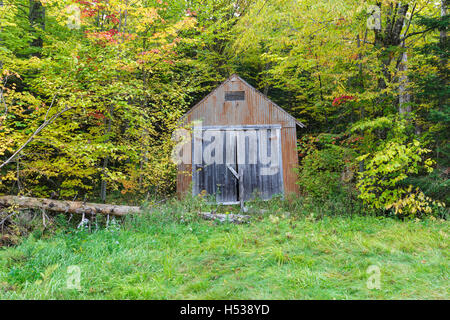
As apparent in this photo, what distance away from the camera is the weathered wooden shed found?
33.2ft

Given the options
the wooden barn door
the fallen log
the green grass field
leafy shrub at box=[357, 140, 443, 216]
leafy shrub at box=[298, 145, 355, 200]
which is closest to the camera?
the green grass field

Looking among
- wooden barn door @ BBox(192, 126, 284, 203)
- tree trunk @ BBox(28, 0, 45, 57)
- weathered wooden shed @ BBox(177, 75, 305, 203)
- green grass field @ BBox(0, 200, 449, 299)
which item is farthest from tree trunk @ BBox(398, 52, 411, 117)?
tree trunk @ BBox(28, 0, 45, 57)

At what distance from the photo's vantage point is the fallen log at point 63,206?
6.70 m

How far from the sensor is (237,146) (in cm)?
1023

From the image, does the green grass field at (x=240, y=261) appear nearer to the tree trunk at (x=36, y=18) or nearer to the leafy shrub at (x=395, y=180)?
the leafy shrub at (x=395, y=180)

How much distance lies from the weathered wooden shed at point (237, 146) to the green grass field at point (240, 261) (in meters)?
3.74

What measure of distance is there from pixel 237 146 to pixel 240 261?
6294 mm

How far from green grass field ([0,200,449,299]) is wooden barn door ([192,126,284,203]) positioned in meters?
3.72

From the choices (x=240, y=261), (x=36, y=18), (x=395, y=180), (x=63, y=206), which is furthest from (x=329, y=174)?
(x=36, y=18)

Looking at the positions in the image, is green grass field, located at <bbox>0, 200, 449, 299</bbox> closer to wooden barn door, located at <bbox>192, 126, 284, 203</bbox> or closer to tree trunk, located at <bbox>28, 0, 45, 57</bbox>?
wooden barn door, located at <bbox>192, 126, 284, 203</bbox>

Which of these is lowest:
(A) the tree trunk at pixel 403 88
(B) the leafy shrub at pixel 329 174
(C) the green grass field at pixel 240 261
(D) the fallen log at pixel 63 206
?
(C) the green grass field at pixel 240 261

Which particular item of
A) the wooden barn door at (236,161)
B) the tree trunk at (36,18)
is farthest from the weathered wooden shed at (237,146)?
the tree trunk at (36,18)
